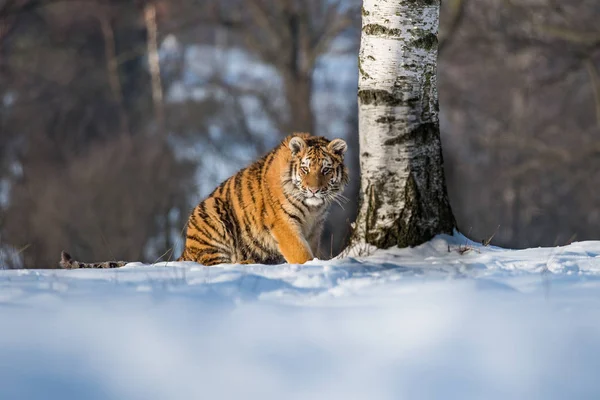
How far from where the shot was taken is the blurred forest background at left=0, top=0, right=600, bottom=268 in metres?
17.3

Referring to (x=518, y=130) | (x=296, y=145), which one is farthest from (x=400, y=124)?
(x=518, y=130)

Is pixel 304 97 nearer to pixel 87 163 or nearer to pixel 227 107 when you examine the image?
pixel 87 163

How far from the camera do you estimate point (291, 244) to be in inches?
263

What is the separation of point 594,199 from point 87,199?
16.5 m

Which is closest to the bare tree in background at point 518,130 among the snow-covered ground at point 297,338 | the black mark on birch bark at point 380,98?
the black mark on birch bark at point 380,98

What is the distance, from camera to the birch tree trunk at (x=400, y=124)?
6051mm

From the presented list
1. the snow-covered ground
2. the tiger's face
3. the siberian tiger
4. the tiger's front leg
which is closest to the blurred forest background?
the siberian tiger

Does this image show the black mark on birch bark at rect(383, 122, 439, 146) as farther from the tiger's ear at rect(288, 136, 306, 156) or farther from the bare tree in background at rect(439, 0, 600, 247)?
the bare tree in background at rect(439, 0, 600, 247)

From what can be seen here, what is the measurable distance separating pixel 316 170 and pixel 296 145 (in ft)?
0.90

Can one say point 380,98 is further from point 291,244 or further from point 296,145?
point 291,244

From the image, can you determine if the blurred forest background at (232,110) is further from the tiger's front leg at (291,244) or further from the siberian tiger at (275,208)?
the tiger's front leg at (291,244)

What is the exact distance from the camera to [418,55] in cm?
607

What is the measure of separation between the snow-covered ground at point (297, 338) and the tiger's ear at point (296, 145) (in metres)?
2.17

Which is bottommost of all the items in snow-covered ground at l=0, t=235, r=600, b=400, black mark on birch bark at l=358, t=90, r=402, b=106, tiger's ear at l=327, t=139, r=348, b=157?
snow-covered ground at l=0, t=235, r=600, b=400
